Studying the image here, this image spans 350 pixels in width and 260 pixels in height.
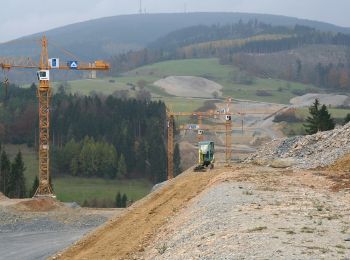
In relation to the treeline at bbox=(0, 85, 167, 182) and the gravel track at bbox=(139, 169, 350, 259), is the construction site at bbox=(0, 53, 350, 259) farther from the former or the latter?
the treeline at bbox=(0, 85, 167, 182)

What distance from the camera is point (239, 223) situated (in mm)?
22375

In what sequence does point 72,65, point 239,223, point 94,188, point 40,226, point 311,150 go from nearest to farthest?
point 239,223 < point 311,150 < point 40,226 < point 72,65 < point 94,188

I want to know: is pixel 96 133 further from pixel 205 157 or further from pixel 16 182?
pixel 205 157

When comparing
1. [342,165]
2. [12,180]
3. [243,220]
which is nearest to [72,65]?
[12,180]

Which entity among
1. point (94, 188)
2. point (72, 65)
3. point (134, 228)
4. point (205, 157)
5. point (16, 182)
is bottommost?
point (94, 188)

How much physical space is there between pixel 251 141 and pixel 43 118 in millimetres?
97396

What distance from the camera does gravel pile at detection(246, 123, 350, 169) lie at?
4434cm

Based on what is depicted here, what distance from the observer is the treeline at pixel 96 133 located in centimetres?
14562

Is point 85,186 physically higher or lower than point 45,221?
lower

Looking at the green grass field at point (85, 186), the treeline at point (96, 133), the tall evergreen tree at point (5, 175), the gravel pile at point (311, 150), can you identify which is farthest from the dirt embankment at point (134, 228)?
the treeline at point (96, 133)

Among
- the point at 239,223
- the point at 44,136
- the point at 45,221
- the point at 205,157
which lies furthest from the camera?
the point at 44,136

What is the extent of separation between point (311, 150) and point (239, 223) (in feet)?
94.2

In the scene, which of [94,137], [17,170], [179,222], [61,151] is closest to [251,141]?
[94,137]

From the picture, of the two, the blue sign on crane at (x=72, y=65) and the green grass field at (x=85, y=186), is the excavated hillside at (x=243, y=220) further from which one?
the green grass field at (x=85, y=186)
